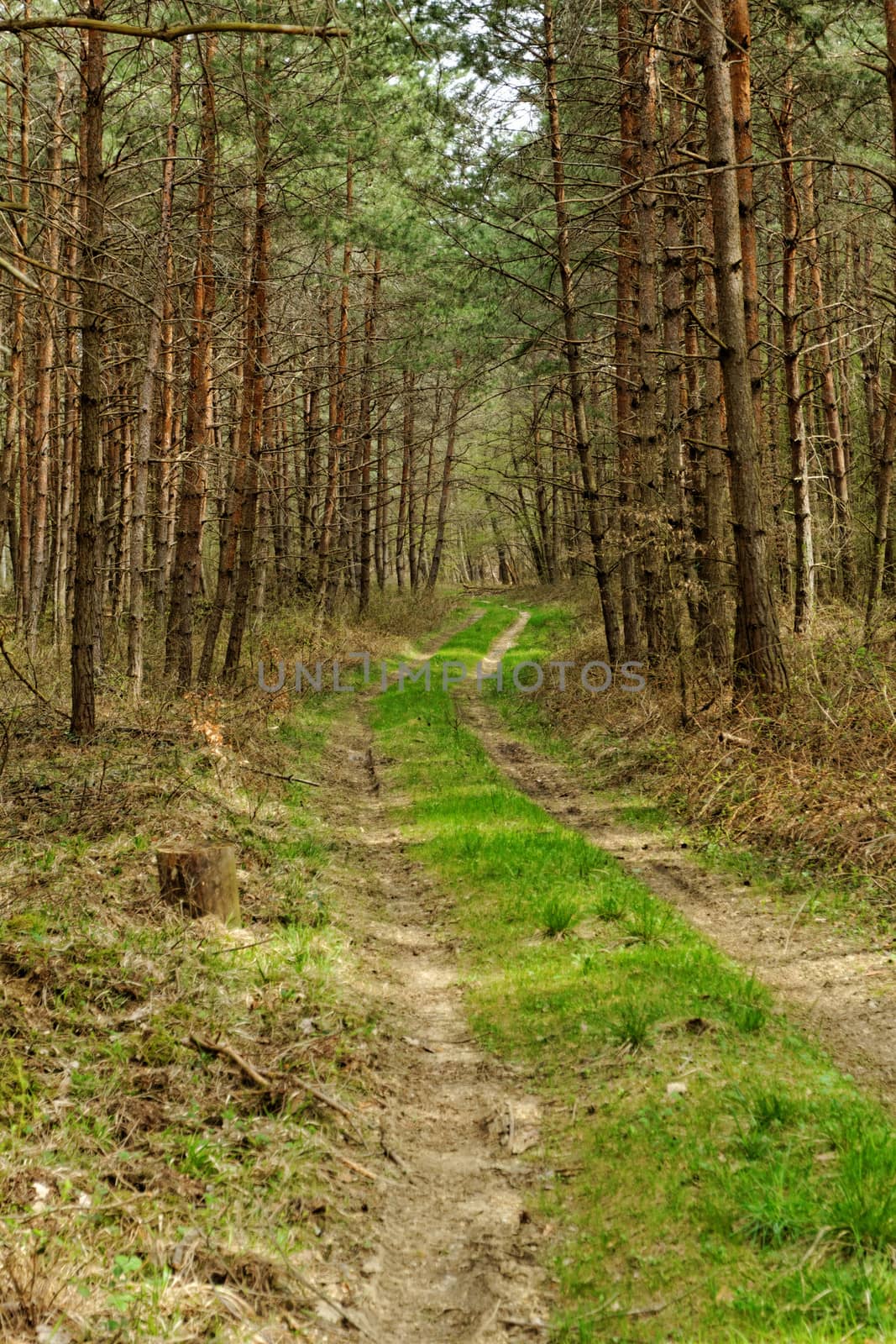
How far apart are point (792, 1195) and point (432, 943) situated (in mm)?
3727

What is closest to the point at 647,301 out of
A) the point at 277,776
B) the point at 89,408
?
the point at 89,408

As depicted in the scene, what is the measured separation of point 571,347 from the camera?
620 inches

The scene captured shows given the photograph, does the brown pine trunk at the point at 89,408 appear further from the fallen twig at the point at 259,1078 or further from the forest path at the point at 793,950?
the fallen twig at the point at 259,1078

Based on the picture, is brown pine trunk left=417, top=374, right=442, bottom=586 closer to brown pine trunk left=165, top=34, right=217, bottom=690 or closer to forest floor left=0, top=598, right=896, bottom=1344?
→ brown pine trunk left=165, top=34, right=217, bottom=690

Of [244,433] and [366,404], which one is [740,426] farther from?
[366,404]

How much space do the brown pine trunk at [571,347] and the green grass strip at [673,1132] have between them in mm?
9317

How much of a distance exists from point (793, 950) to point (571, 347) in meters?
11.9

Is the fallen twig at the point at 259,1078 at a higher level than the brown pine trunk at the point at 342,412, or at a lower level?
lower

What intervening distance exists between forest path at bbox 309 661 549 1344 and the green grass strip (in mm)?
151

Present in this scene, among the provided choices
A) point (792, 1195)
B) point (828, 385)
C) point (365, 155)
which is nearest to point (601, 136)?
point (365, 155)

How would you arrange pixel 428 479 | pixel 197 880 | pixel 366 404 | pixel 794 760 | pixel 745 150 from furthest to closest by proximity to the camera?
pixel 428 479, pixel 366 404, pixel 745 150, pixel 794 760, pixel 197 880

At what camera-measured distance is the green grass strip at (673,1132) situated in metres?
3.18

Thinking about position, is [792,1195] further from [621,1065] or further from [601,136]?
[601,136]

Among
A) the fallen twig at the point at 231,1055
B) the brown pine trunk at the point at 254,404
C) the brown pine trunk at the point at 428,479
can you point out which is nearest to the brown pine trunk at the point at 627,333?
the brown pine trunk at the point at 254,404
